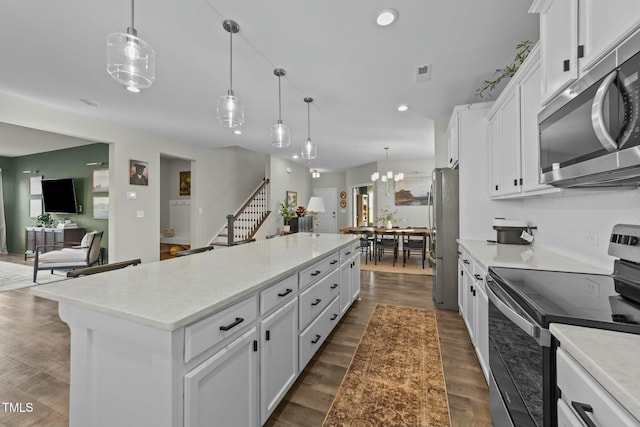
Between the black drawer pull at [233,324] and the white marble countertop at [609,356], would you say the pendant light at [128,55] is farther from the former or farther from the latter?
the white marble countertop at [609,356]

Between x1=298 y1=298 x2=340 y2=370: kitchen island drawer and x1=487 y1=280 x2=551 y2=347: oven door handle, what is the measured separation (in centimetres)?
119

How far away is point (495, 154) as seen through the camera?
2699 mm

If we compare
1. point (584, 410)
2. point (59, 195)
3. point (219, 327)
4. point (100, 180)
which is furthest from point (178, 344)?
point (59, 195)

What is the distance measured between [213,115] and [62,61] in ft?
5.86

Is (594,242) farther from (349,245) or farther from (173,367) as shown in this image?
(173,367)

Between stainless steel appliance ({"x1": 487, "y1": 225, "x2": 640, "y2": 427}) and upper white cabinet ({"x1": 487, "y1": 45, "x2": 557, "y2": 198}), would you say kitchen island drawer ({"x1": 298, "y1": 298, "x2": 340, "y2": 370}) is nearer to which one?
stainless steel appliance ({"x1": 487, "y1": 225, "x2": 640, "y2": 427})

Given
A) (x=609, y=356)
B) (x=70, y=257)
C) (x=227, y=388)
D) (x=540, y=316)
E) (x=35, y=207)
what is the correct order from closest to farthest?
(x=609, y=356) < (x=540, y=316) < (x=227, y=388) < (x=70, y=257) < (x=35, y=207)

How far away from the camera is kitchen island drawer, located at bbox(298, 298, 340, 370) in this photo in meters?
1.83

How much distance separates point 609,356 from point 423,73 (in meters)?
2.99

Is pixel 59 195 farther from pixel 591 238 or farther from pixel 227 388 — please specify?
pixel 591 238

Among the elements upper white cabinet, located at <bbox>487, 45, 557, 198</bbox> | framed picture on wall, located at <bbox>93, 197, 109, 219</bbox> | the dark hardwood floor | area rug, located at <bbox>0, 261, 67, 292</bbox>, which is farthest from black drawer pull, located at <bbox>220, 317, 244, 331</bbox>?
framed picture on wall, located at <bbox>93, 197, 109, 219</bbox>

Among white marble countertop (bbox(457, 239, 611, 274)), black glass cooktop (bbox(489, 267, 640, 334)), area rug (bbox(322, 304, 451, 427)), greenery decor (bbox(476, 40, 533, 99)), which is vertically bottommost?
area rug (bbox(322, 304, 451, 427))

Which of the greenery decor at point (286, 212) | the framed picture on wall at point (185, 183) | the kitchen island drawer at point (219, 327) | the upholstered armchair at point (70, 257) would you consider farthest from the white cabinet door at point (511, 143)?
the framed picture on wall at point (185, 183)

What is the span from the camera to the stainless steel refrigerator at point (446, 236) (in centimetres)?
331
